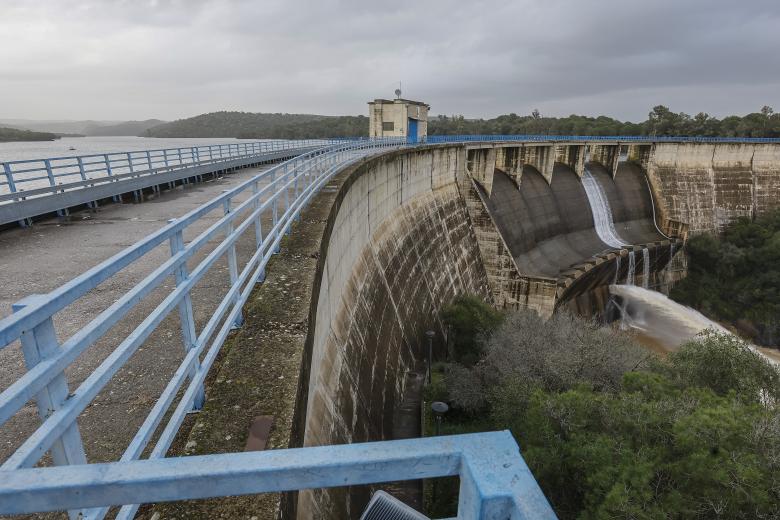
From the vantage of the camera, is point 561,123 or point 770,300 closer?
point 770,300

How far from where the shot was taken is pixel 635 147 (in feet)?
130

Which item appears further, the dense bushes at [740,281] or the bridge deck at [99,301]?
the dense bushes at [740,281]

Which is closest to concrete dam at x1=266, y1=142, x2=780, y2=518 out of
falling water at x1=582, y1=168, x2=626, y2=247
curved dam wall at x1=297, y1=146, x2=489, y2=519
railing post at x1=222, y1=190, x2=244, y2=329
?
curved dam wall at x1=297, y1=146, x2=489, y2=519

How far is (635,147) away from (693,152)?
611cm

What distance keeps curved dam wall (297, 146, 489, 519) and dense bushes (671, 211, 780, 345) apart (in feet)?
76.7

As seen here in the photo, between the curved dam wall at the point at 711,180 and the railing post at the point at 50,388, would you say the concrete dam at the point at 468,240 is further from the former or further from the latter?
the railing post at the point at 50,388

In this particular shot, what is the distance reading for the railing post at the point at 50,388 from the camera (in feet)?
5.09

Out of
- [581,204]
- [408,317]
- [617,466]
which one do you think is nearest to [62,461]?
[617,466]

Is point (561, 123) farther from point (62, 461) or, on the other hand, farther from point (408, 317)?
point (62, 461)

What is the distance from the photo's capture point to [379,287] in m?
13.4

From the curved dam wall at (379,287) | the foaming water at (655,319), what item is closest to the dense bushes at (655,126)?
the foaming water at (655,319)

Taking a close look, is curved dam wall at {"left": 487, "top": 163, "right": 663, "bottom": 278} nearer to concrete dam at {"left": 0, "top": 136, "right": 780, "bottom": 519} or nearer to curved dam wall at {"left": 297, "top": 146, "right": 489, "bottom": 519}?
concrete dam at {"left": 0, "top": 136, "right": 780, "bottom": 519}

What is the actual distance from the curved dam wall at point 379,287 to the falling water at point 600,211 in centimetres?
1558

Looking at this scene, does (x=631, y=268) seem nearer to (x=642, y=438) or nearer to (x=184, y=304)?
(x=642, y=438)
